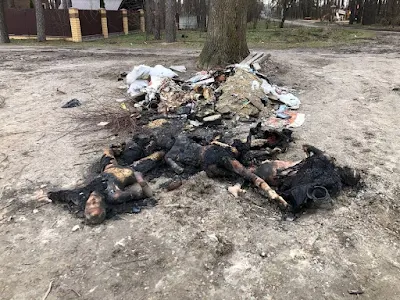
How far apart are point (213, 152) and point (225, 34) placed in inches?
212

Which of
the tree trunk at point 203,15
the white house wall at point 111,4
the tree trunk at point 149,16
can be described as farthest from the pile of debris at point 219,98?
the white house wall at point 111,4

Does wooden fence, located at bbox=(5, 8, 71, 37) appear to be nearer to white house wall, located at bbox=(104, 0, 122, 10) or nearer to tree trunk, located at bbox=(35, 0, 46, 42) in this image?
tree trunk, located at bbox=(35, 0, 46, 42)

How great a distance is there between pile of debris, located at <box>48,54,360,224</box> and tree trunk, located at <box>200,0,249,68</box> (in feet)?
6.98

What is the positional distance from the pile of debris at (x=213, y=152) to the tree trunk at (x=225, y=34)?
2.13 metres

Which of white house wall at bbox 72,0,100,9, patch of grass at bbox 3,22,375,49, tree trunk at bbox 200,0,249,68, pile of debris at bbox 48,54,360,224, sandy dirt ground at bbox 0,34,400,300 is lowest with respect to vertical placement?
sandy dirt ground at bbox 0,34,400,300

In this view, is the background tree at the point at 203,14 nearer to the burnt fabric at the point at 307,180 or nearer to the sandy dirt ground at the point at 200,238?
the sandy dirt ground at the point at 200,238

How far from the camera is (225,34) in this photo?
26.8ft

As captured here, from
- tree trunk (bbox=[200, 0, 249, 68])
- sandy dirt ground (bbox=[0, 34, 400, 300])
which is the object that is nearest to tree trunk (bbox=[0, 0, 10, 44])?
tree trunk (bbox=[200, 0, 249, 68])

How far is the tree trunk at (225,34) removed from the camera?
26.2 ft

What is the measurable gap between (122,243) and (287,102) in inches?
161

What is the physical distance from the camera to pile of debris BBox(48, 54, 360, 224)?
3.02 m

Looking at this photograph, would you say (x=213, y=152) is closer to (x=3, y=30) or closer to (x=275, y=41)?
(x=275, y=41)

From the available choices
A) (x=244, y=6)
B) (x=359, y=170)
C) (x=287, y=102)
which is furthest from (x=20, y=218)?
(x=244, y=6)

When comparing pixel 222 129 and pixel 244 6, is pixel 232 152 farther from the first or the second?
pixel 244 6
